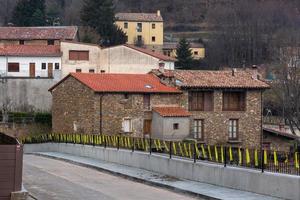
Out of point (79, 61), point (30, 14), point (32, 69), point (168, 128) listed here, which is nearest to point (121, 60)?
point (79, 61)

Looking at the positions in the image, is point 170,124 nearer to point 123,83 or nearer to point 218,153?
point 123,83

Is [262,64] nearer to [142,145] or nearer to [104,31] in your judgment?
[104,31]

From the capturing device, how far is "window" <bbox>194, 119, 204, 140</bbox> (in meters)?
51.2

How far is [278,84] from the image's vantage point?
71.3 metres

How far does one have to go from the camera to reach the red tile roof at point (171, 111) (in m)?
49.4

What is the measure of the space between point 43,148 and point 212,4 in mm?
108878

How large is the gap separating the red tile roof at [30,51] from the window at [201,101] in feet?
61.9

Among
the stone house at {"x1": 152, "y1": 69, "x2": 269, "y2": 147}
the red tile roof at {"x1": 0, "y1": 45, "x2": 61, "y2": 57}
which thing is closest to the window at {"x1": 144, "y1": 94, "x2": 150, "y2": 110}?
the stone house at {"x1": 152, "y1": 69, "x2": 269, "y2": 147}

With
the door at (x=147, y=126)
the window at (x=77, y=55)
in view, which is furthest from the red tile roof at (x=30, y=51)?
the door at (x=147, y=126)

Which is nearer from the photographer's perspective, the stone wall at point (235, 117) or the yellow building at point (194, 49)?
the stone wall at point (235, 117)

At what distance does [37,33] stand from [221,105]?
2842 centimetres

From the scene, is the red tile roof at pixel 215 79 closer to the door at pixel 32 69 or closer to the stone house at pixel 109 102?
the stone house at pixel 109 102

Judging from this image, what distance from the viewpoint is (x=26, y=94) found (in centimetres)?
6131

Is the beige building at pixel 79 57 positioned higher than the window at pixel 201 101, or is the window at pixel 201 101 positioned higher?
the beige building at pixel 79 57
